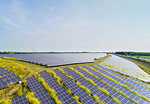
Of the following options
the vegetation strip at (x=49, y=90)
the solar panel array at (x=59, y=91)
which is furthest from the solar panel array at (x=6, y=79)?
the solar panel array at (x=59, y=91)

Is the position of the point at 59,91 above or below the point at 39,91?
below

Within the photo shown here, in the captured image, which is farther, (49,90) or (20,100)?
(49,90)

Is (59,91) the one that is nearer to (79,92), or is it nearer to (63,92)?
(63,92)

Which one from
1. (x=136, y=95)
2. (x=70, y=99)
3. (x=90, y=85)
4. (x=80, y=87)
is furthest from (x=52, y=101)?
(x=136, y=95)

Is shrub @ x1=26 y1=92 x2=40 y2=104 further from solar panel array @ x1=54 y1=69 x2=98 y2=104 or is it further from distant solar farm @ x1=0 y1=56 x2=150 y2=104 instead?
solar panel array @ x1=54 y1=69 x2=98 y2=104

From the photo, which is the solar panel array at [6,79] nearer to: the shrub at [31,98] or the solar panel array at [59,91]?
the solar panel array at [59,91]

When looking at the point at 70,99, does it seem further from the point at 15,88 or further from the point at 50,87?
the point at 15,88

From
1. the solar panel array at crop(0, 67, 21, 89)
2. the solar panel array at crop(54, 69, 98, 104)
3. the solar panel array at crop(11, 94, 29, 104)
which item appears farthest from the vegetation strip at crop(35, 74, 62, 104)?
the solar panel array at crop(0, 67, 21, 89)

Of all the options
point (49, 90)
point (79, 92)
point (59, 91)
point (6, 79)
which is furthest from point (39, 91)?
point (6, 79)

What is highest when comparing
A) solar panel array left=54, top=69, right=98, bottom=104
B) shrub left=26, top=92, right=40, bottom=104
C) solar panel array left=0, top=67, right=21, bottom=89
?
solar panel array left=0, top=67, right=21, bottom=89
